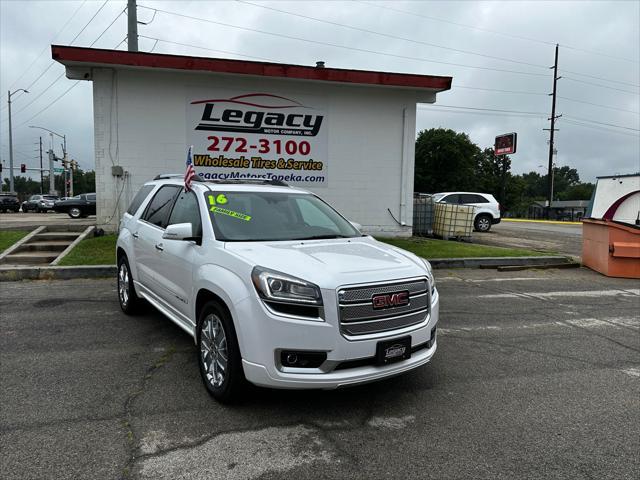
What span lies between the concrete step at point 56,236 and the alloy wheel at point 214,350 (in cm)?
942

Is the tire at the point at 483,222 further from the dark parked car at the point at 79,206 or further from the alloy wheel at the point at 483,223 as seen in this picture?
the dark parked car at the point at 79,206

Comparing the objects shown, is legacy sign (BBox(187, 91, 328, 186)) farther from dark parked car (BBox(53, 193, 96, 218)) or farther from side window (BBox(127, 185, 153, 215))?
dark parked car (BBox(53, 193, 96, 218))

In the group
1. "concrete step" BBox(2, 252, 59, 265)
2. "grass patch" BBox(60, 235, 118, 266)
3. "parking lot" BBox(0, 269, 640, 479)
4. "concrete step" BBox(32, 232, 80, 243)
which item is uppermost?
"concrete step" BBox(32, 232, 80, 243)

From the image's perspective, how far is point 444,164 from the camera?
61750 millimetres

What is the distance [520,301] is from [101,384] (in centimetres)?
629

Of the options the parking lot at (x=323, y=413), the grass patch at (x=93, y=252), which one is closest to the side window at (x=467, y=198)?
the grass patch at (x=93, y=252)

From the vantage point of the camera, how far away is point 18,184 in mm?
123812

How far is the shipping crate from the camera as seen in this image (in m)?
15.6

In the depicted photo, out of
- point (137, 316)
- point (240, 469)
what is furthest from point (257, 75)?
point (240, 469)

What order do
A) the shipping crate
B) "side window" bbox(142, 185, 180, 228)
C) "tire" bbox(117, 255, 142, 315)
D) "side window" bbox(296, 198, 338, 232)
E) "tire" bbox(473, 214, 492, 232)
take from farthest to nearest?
"tire" bbox(473, 214, 492, 232) < the shipping crate < "tire" bbox(117, 255, 142, 315) < "side window" bbox(142, 185, 180, 228) < "side window" bbox(296, 198, 338, 232)

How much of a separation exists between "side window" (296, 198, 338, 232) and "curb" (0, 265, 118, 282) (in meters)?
5.20

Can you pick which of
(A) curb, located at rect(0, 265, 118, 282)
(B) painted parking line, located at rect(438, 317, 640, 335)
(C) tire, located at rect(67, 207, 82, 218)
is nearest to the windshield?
(B) painted parking line, located at rect(438, 317, 640, 335)

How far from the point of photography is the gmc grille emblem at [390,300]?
11.1 ft

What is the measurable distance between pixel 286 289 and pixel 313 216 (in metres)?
1.76
